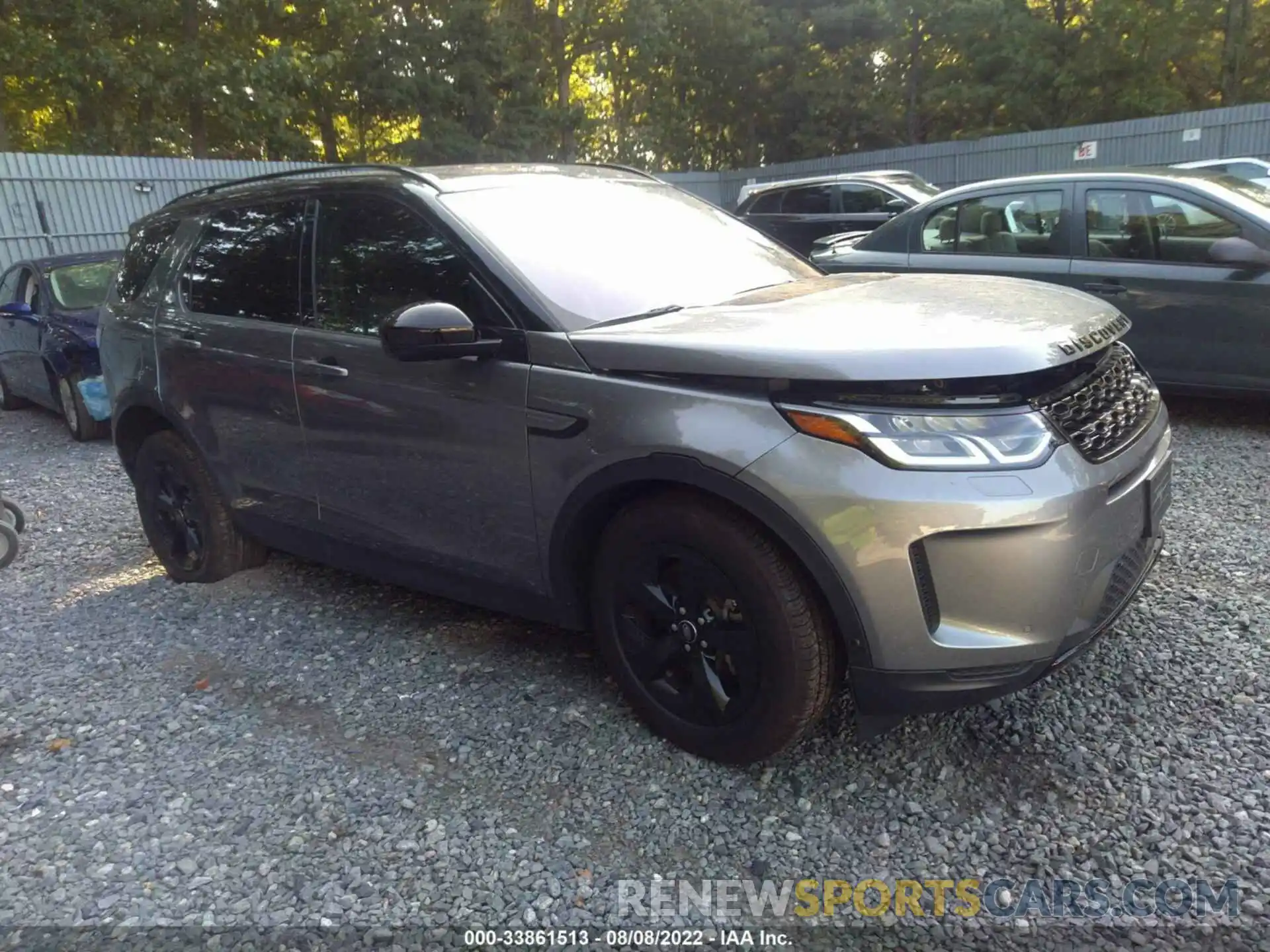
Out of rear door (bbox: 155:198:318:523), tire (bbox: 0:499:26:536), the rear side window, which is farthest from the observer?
tire (bbox: 0:499:26:536)

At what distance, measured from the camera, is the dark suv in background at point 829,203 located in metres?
12.4

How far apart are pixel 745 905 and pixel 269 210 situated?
3.16 m

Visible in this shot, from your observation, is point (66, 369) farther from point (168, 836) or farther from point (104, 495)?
point (168, 836)

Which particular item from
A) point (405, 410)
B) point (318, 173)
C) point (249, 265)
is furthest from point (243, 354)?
point (405, 410)

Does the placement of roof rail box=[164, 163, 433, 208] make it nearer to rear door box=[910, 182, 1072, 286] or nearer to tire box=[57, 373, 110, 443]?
tire box=[57, 373, 110, 443]

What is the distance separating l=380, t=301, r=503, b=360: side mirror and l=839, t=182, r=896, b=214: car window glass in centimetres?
1063

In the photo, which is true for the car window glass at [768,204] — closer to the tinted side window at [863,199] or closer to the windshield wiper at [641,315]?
the tinted side window at [863,199]

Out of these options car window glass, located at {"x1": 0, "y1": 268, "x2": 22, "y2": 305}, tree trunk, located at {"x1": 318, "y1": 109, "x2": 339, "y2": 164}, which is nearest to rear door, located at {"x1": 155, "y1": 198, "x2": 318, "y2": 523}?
car window glass, located at {"x1": 0, "y1": 268, "x2": 22, "y2": 305}

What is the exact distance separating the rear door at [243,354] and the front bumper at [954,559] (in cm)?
215

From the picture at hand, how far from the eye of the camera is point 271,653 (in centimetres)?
384

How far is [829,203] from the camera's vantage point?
512 inches

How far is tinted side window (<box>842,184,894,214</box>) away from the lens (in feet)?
40.8

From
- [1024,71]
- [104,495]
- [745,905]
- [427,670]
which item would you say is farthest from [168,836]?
[1024,71]

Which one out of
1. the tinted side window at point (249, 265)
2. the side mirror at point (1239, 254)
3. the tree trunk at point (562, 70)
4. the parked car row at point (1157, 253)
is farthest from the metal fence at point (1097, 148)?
the tinted side window at point (249, 265)
